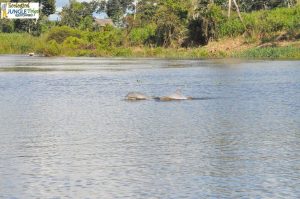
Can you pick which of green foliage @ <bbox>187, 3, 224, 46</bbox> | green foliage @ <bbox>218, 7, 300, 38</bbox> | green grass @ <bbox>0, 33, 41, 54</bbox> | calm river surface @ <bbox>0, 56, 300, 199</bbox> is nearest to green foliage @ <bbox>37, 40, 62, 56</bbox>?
green grass @ <bbox>0, 33, 41, 54</bbox>

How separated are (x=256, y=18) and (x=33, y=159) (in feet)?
190

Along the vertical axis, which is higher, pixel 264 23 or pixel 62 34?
pixel 264 23

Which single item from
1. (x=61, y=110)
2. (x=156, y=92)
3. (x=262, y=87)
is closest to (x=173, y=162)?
(x=61, y=110)

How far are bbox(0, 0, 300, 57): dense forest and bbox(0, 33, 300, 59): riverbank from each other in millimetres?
123

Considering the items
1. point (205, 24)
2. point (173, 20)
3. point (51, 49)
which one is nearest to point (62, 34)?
point (51, 49)

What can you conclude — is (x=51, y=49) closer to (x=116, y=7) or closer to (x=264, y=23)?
(x=264, y=23)

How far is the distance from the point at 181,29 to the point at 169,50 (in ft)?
8.12

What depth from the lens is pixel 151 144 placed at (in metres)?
15.6

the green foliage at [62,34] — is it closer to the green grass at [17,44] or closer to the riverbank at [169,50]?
the riverbank at [169,50]

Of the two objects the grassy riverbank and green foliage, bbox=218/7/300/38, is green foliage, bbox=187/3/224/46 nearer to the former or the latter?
the grassy riverbank

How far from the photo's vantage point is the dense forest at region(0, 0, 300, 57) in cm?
6744

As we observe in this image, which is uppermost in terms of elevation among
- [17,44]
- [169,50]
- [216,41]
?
[216,41]

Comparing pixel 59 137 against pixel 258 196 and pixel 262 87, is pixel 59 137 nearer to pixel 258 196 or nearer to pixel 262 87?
pixel 258 196

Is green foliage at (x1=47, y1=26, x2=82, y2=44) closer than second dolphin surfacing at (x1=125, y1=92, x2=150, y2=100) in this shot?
No
